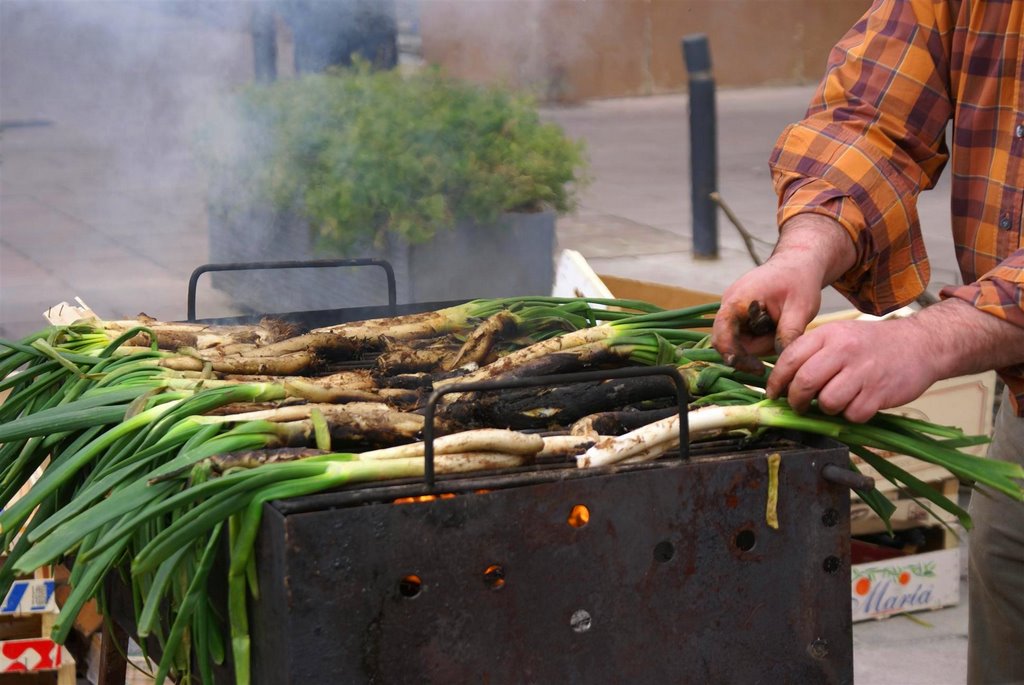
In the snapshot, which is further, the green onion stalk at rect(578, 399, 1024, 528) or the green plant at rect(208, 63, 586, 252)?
the green plant at rect(208, 63, 586, 252)

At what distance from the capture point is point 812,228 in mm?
2201

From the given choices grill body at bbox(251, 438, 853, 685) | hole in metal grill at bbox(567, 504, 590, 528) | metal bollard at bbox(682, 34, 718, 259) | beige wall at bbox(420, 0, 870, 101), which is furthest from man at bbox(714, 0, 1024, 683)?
beige wall at bbox(420, 0, 870, 101)

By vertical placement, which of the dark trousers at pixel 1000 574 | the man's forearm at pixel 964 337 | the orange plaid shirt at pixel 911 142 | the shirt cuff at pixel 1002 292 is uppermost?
the orange plaid shirt at pixel 911 142

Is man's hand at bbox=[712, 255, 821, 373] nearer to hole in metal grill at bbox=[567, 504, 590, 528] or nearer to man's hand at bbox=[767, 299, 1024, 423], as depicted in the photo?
man's hand at bbox=[767, 299, 1024, 423]

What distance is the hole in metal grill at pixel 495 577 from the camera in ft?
5.60

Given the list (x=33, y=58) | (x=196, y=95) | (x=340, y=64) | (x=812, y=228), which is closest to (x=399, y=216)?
(x=340, y=64)

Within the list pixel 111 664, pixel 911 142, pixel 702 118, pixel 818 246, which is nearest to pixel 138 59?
pixel 702 118

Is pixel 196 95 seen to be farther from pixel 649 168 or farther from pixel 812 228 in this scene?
pixel 812 228

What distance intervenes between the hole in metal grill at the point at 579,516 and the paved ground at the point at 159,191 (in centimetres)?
240

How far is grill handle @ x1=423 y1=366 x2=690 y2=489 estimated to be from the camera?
171 cm

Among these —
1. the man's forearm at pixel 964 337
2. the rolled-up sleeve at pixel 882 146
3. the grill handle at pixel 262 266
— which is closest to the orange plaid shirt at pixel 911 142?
the rolled-up sleeve at pixel 882 146

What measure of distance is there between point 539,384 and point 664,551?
1.00 feet

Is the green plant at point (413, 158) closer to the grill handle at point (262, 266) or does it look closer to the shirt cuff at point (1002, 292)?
the grill handle at point (262, 266)

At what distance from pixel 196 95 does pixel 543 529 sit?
6577 mm
